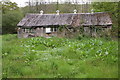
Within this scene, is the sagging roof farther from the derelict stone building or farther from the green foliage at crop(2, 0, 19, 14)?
the green foliage at crop(2, 0, 19, 14)

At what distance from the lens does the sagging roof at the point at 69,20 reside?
21850mm

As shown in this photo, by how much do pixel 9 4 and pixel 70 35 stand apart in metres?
22.4

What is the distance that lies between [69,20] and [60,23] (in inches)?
54.3

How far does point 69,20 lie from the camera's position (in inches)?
906

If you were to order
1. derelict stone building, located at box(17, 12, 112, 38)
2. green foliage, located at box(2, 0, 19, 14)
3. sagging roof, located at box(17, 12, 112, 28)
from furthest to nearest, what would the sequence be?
green foliage, located at box(2, 0, 19, 14)
sagging roof, located at box(17, 12, 112, 28)
derelict stone building, located at box(17, 12, 112, 38)

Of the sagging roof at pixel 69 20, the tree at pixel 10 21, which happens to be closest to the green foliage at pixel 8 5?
the tree at pixel 10 21

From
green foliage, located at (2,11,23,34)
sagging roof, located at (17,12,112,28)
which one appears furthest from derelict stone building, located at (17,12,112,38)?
green foliage, located at (2,11,23,34)

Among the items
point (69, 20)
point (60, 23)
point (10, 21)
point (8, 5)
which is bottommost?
point (60, 23)

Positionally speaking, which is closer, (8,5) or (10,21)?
(10,21)

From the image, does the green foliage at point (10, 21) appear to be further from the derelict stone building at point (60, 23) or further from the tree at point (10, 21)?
the derelict stone building at point (60, 23)

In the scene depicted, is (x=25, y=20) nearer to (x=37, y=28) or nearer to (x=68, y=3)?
(x=37, y=28)

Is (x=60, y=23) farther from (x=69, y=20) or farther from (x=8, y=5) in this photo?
(x=8, y=5)

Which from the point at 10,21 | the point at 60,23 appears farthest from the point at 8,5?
the point at 60,23

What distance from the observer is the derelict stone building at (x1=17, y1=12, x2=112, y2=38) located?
2150 centimetres
